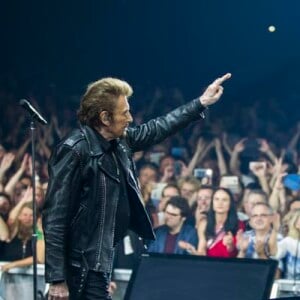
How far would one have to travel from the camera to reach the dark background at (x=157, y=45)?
20.5 ft

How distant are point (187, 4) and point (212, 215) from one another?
158 centimetres

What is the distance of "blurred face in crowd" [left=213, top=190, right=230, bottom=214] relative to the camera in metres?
6.29

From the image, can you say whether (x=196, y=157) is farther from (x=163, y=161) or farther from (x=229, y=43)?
(x=229, y=43)

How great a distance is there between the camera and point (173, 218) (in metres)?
6.45

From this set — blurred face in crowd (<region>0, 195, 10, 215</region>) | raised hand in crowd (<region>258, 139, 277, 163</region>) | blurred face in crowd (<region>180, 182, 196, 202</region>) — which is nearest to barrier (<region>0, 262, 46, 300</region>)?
blurred face in crowd (<region>0, 195, 10, 215</region>)

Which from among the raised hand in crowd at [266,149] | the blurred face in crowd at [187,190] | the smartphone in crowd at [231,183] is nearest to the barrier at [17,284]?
the blurred face in crowd at [187,190]

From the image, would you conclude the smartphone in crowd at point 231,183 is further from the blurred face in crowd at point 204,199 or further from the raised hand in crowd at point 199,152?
the raised hand in crowd at point 199,152

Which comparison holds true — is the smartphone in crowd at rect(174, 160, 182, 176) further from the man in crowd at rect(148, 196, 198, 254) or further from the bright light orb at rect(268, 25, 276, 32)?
the bright light orb at rect(268, 25, 276, 32)

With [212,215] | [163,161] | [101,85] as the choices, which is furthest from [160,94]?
[101,85]

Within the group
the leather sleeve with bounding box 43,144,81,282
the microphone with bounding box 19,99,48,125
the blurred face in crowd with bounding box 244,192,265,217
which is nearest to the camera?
the leather sleeve with bounding box 43,144,81,282

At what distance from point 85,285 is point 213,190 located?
300cm

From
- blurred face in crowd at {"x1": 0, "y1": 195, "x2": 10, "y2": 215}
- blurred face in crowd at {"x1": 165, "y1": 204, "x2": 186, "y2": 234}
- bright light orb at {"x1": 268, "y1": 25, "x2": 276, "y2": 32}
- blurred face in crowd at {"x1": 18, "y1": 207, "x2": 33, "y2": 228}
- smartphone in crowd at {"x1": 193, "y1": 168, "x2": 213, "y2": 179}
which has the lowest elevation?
blurred face in crowd at {"x1": 165, "y1": 204, "x2": 186, "y2": 234}

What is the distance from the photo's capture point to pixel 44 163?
6797 mm

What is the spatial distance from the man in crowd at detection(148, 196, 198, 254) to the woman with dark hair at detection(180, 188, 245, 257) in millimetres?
86
